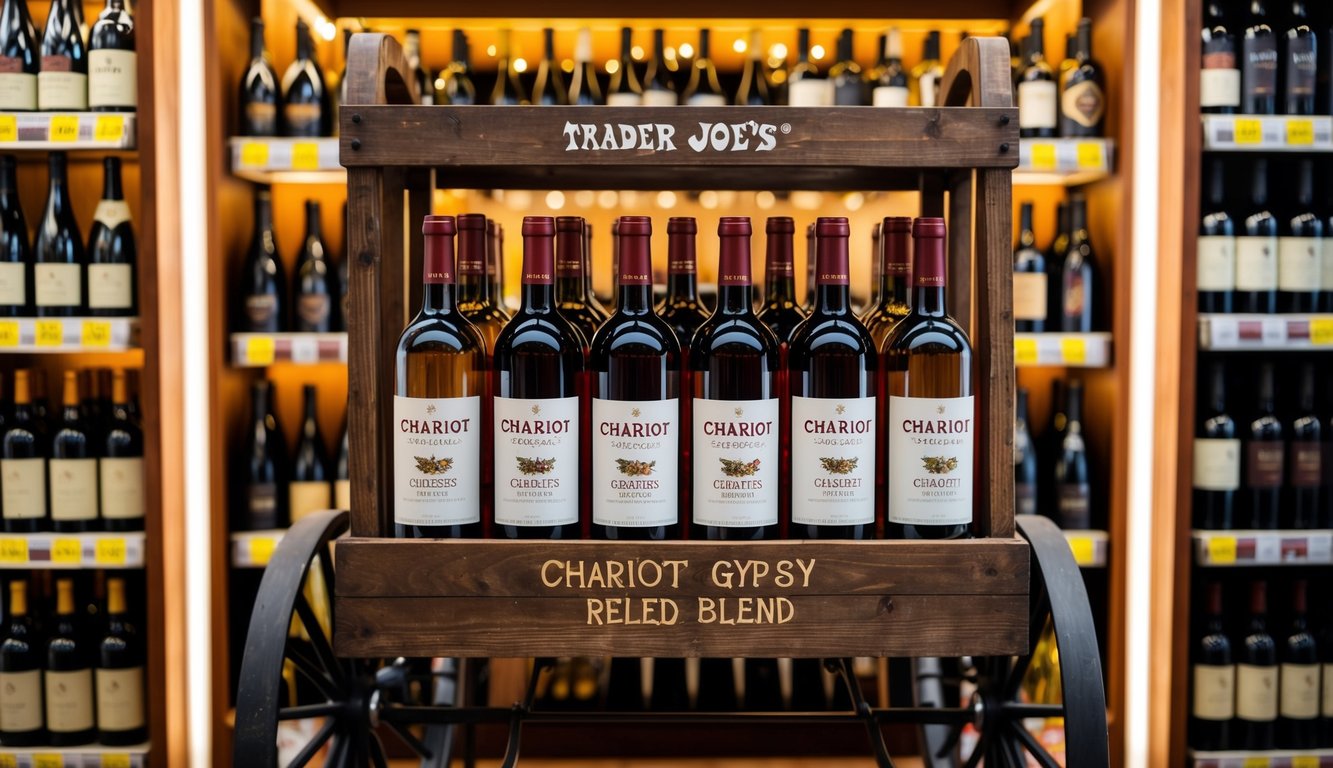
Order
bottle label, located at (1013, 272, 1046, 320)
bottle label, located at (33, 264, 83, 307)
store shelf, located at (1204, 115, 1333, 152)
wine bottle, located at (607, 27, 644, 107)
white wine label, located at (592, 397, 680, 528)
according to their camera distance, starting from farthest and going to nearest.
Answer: wine bottle, located at (607, 27, 644, 107) → bottle label, located at (1013, 272, 1046, 320) → bottle label, located at (33, 264, 83, 307) → store shelf, located at (1204, 115, 1333, 152) → white wine label, located at (592, 397, 680, 528)

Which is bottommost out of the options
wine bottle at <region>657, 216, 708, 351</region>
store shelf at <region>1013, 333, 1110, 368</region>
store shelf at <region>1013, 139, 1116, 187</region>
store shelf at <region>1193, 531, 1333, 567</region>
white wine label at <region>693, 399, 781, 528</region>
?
A: store shelf at <region>1193, 531, 1333, 567</region>

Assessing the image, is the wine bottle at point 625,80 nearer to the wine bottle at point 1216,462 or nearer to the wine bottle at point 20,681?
the wine bottle at point 1216,462

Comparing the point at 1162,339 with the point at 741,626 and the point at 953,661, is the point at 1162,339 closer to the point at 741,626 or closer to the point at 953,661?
the point at 953,661

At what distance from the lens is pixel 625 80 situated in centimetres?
247

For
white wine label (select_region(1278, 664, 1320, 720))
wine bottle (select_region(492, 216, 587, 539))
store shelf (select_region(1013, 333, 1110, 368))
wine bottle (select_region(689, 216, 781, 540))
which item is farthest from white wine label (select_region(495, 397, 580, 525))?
white wine label (select_region(1278, 664, 1320, 720))

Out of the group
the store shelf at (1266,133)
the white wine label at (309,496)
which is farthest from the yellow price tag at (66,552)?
the store shelf at (1266,133)

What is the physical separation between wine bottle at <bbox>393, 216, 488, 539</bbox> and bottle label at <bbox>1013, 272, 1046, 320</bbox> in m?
1.53

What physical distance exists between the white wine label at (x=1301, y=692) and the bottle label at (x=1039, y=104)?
1286 mm

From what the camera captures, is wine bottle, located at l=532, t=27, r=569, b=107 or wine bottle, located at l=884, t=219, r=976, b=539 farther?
wine bottle, located at l=532, t=27, r=569, b=107

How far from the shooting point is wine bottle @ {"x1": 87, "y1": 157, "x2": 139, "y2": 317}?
6.98 ft

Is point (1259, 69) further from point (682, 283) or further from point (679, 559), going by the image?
point (679, 559)

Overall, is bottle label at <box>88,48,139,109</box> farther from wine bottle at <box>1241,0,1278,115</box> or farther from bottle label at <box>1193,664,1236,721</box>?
bottle label at <box>1193,664,1236,721</box>

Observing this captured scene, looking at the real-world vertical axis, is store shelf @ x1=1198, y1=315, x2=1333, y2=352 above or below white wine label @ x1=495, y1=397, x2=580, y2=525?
above

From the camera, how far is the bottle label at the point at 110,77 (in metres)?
2.10
